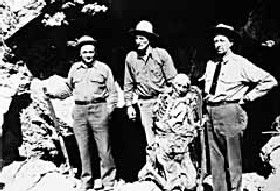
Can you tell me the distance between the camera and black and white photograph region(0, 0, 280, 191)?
19.3ft

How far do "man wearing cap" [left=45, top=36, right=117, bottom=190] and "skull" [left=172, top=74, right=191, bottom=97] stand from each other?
97 cm

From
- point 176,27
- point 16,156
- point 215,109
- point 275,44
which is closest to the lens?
point 215,109

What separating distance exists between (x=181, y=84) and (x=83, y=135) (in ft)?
5.31

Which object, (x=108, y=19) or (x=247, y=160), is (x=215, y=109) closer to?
(x=247, y=160)

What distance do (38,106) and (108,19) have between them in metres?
1.94

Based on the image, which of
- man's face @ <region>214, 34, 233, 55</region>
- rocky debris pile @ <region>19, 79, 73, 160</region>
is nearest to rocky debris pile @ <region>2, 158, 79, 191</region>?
rocky debris pile @ <region>19, 79, 73, 160</region>

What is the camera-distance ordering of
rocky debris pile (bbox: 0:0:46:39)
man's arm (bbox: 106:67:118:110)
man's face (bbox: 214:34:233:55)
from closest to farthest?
man's face (bbox: 214:34:233:55) < man's arm (bbox: 106:67:118:110) < rocky debris pile (bbox: 0:0:46:39)

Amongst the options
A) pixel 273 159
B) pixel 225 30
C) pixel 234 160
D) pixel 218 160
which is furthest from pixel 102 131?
pixel 273 159

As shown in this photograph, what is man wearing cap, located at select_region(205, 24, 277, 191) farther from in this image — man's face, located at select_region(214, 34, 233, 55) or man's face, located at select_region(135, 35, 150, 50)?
man's face, located at select_region(135, 35, 150, 50)

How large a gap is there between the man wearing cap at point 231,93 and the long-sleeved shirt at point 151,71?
872 mm

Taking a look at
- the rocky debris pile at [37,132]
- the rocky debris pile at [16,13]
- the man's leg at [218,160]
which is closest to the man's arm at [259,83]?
the man's leg at [218,160]

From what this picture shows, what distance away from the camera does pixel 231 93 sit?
223 inches

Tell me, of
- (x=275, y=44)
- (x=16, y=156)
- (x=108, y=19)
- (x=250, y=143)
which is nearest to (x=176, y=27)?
(x=108, y=19)

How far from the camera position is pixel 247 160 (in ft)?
24.2
